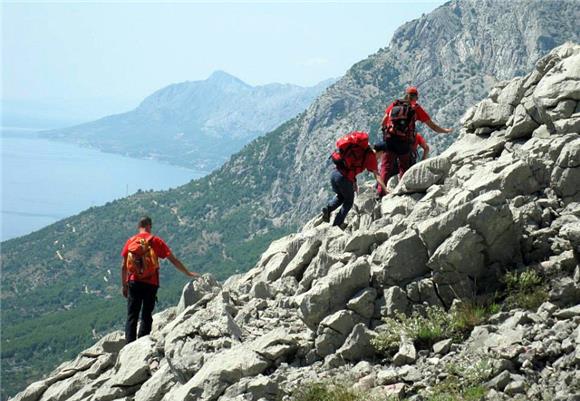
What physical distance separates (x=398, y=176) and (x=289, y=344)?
7.70 metres

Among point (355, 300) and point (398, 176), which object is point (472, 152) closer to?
point (398, 176)

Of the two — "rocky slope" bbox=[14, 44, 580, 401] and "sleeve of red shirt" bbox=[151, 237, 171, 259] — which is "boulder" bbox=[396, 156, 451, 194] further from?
"sleeve of red shirt" bbox=[151, 237, 171, 259]

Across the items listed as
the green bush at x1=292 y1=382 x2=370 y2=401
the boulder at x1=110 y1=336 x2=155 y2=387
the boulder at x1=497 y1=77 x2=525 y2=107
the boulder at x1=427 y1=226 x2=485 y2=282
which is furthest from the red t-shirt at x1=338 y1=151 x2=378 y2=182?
the green bush at x1=292 y1=382 x2=370 y2=401

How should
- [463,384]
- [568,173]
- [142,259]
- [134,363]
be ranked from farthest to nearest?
[142,259] → [134,363] → [568,173] → [463,384]

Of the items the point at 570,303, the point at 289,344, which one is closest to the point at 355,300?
the point at 289,344

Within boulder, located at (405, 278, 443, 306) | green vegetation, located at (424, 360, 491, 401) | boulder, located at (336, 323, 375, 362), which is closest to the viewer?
green vegetation, located at (424, 360, 491, 401)

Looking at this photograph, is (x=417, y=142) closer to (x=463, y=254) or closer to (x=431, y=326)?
(x=463, y=254)

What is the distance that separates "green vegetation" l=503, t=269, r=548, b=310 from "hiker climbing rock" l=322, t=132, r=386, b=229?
17.1ft

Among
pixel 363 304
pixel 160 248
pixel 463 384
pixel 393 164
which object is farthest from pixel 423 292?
pixel 160 248

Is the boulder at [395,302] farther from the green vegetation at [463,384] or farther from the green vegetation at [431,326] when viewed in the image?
the green vegetation at [463,384]

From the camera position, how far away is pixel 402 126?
59.3 ft

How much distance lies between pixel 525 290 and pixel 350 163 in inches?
244

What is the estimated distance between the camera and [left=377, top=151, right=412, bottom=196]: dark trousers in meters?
18.5

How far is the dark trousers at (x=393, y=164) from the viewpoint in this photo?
18.5m
